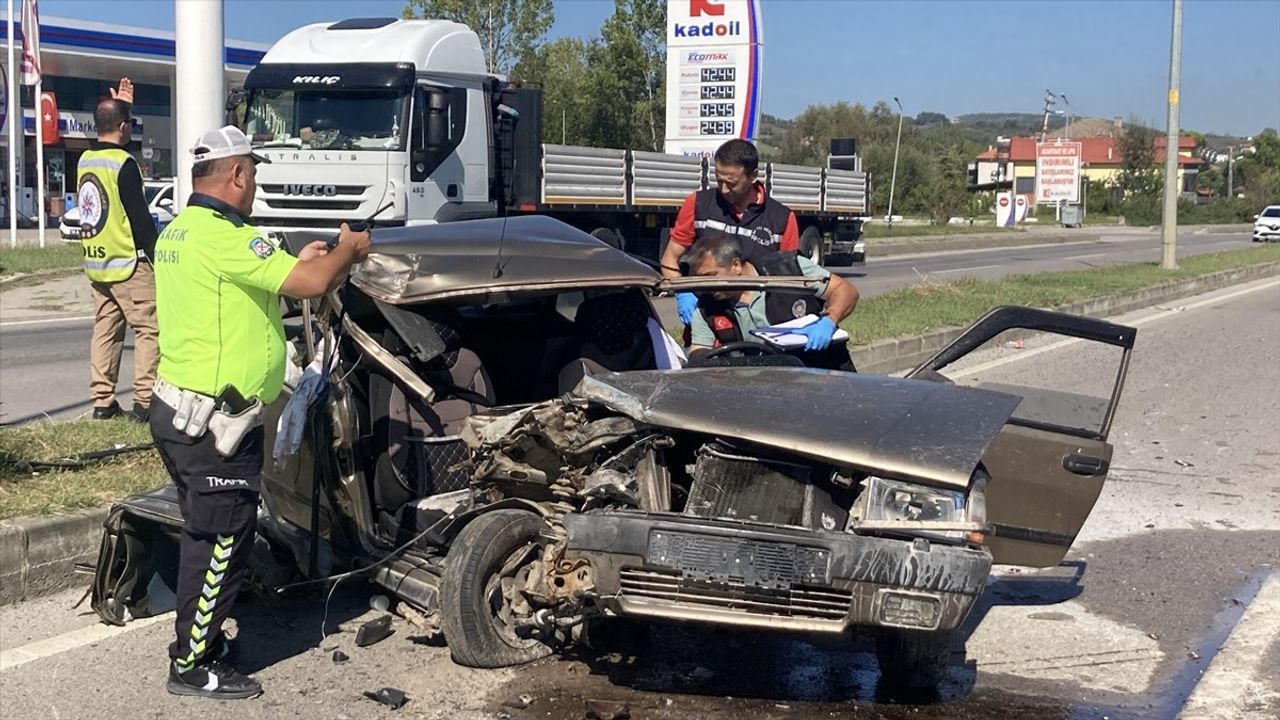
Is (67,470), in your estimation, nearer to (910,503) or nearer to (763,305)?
(763,305)

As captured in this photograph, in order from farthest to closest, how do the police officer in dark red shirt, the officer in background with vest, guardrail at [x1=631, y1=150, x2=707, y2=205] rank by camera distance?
guardrail at [x1=631, y1=150, x2=707, y2=205] → the officer in background with vest → the police officer in dark red shirt

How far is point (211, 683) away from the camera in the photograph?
4.17 m

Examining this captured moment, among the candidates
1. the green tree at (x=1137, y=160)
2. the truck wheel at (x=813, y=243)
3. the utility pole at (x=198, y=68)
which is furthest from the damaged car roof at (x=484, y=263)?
the green tree at (x=1137, y=160)

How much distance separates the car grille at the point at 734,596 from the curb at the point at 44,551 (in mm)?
2705

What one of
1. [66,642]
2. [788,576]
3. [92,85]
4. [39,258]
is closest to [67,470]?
[66,642]

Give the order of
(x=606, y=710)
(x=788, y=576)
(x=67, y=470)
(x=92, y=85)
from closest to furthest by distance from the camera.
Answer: (x=788, y=576)
(x=606, y=710)
(x=67, y=470)
(x=92, y=85)

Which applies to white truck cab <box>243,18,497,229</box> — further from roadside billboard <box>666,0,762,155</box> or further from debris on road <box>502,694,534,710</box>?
debris on road <box>502,694,534,710</box>

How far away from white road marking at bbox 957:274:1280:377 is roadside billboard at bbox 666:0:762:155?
7.14m

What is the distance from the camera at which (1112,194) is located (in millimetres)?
82562

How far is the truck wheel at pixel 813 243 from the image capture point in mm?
24062

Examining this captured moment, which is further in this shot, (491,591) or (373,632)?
(373,632)

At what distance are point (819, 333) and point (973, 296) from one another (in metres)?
11.8

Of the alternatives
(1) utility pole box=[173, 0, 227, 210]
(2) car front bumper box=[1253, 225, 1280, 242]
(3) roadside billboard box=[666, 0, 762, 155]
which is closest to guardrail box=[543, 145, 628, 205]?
(3) roadside billboard box=[666, 0, 762, 155]

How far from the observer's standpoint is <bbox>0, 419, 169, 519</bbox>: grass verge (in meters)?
5.60
